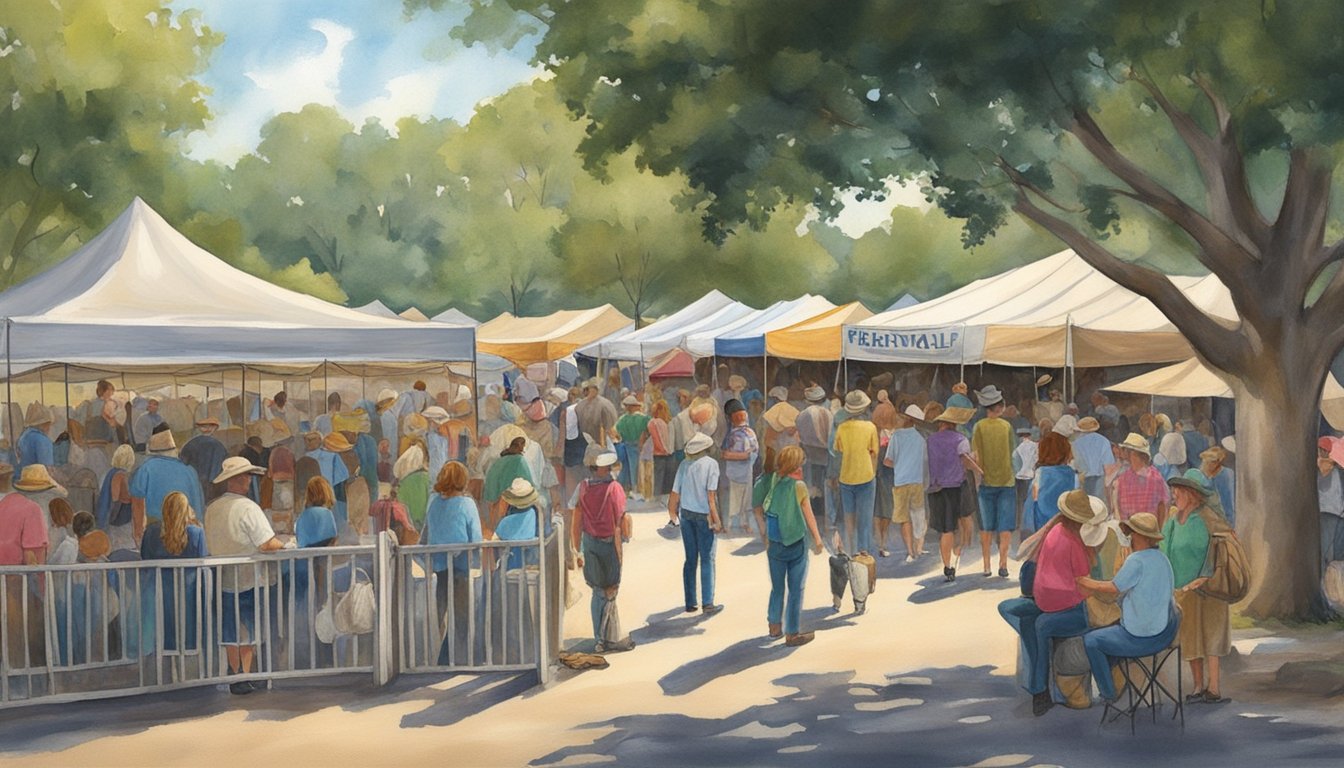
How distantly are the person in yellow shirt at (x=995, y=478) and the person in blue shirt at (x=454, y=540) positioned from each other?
5.69m

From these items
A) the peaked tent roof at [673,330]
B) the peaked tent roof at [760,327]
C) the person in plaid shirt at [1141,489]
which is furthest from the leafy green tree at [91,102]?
the person in plaid shirt at [1141,489]

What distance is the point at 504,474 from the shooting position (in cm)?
1273

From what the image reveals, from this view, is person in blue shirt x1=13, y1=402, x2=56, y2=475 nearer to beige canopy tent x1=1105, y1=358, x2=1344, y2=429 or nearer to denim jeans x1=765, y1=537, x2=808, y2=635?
denim jeans x1=765, y1=537, x2=808, y2=635

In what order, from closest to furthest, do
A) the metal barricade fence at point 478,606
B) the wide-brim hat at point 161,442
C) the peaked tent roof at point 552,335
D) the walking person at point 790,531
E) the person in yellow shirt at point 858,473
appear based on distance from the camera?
the metal barricade fence at point 478,606, the walking person at point 790,531, the wide-brim hat at point 161,442, the person in yellow shirt at point 858,473, the peaked tent roof at point 552,335

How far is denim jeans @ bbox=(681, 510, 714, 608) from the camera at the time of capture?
13344 millimetres

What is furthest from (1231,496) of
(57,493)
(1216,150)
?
(57,493)

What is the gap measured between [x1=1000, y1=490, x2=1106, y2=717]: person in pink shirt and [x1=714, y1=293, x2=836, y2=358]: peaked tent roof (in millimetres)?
16319

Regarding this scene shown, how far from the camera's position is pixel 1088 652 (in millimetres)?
9219

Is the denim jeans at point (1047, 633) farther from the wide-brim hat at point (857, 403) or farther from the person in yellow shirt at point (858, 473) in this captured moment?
the wide-brim hat at point (857, 403)

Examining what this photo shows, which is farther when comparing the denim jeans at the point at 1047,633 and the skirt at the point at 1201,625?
the skirt at the point at 1201,625

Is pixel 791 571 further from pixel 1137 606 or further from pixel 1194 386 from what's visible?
pixel 1194 386

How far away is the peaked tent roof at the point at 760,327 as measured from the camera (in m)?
26.2

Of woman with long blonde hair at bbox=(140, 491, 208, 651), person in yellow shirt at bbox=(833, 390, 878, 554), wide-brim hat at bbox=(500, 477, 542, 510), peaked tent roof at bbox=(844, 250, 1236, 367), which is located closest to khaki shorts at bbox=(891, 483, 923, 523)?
person in yellow shirt at bbox=(833, 390, 878, 554)

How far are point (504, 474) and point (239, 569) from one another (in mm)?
2963
